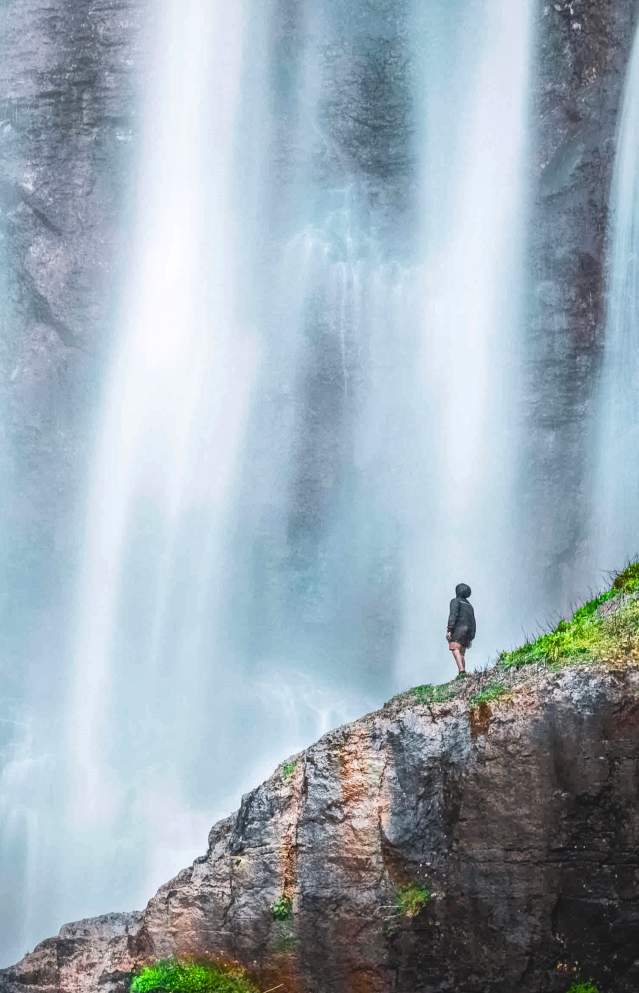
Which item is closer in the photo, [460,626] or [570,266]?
[460,626]

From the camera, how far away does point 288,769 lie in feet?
29.2

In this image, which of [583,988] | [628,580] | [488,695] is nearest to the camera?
[583,988]

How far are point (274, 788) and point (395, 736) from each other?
1118 millimetres

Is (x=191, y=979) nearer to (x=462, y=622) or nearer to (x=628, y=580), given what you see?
(x=462, y=622)

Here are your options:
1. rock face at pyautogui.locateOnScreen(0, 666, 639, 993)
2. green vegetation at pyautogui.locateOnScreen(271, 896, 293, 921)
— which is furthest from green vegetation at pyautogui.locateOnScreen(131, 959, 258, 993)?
green vegetation at pyautogui.locateOnScreen(271, 896, 293, 921)

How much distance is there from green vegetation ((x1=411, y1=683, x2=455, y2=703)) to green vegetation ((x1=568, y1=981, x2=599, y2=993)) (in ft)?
7.52

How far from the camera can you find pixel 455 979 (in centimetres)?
804

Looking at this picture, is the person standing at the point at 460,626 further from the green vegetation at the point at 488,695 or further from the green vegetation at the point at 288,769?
the green vegetation at the point at 288,769

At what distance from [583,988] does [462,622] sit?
3.87m

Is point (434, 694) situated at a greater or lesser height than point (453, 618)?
lesser

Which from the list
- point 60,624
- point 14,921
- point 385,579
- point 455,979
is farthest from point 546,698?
point 60,624

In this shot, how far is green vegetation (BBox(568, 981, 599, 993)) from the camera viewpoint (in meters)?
7.79

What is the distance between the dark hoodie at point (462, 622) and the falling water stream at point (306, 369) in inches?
436

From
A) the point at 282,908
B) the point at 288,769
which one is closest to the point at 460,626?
the point at 288,769
